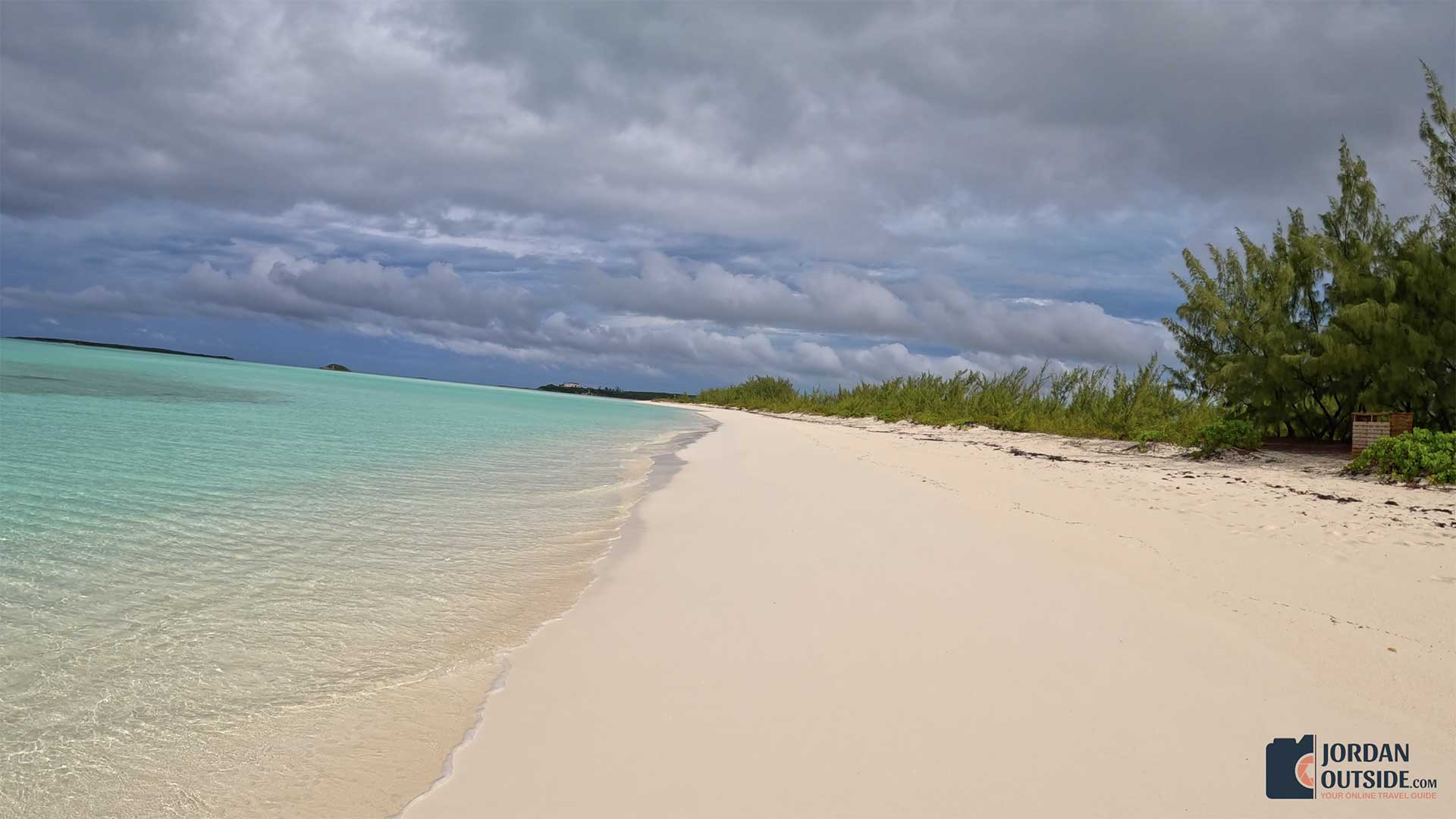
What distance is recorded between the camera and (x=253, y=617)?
3193 mm

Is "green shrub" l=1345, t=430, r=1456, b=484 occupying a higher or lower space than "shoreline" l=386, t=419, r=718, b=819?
higher

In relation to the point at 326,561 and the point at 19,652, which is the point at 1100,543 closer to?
the point at 326,561

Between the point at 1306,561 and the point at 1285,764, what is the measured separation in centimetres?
298

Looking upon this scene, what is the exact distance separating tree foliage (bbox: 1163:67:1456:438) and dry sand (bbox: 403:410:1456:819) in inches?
258

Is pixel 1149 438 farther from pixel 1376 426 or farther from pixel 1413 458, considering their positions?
pixel 1413 458

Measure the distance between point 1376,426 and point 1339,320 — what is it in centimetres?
177

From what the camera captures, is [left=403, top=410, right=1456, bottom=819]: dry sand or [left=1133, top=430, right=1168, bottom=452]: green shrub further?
[left=1133, top=430, right=1168, bottom=452]: green shrub

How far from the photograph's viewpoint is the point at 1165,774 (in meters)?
2.04

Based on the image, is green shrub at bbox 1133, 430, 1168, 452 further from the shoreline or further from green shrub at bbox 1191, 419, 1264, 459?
the shoreline

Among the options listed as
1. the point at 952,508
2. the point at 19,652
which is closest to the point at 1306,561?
the point at 952,508

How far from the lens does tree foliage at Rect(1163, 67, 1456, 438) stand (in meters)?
10.6
